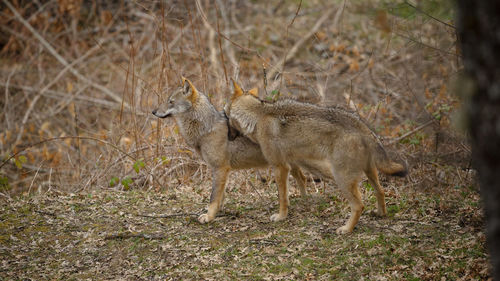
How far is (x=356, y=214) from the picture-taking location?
209 inches

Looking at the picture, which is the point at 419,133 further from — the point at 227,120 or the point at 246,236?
the point at 246,236

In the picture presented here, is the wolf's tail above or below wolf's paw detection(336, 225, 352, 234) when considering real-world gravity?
above

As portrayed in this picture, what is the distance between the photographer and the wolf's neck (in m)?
6.52

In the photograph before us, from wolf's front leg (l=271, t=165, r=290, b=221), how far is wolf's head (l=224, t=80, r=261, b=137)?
2.01 feet

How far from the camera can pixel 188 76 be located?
376 inches

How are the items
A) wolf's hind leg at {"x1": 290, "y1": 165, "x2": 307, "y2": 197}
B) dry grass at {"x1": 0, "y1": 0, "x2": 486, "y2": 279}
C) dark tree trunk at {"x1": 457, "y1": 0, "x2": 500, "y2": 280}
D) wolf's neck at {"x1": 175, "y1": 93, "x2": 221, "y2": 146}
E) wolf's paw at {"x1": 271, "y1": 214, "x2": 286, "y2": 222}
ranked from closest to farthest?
dark tree trunk at {"x1": 457, "y1": 0, "x2": 500, "y2": 280}, wolf's paw at {"x1": 271, "y1": 214, "x2": 286, "y2": 222}, wolf's neck at {"x1": 175, "y1": 93, "x2": 221, "y2": 146}, wolf's hind leg at {"x1": 290, "y1": 165, "x2": 307, "y2": 197}, dry grass at {"x1": 0, "y1": 0, "x2": 486, "y2": 279}

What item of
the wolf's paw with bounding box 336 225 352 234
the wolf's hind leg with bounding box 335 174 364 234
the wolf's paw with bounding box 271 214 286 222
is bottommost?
the wolf's paw with bounding box 271 214 286 222

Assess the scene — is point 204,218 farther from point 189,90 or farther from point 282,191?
point 189,90

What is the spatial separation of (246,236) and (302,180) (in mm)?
1619

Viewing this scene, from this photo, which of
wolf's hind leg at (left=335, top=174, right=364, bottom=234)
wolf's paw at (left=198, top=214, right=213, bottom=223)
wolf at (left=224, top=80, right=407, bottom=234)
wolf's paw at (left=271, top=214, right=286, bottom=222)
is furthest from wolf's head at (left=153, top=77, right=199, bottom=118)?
wolf's hind leg at (left=335, top=174, right=364, bottom=234)

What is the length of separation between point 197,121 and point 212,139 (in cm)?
34

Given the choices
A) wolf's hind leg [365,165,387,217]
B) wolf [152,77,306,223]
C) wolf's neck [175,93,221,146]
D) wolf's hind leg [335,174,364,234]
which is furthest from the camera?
wolf's neck [175,93,221,146]

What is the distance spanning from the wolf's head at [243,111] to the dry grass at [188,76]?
3.84ft

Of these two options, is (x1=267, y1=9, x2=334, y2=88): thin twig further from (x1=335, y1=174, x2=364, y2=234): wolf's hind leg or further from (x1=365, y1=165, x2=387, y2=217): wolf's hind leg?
(x1=335, y1=174, x2=364, y2=234): wolf's hind leg
